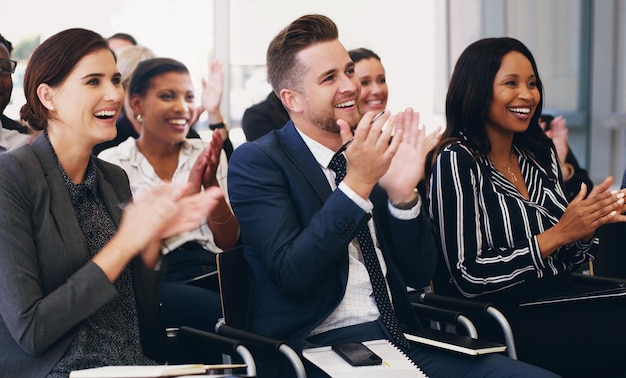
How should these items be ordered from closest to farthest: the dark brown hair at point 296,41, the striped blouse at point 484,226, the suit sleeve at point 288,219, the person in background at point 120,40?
1. the suit sleeve at point 288,219
2. the dark brown hair at point 296,41
3. the striped blouse at point 484,226
4. the person in background at point 120,40

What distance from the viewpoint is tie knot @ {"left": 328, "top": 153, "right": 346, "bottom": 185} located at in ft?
7.77

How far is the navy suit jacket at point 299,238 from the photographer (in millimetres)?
2094

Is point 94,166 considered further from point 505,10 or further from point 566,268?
point 505,10

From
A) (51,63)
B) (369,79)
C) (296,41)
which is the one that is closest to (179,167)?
(369,79)

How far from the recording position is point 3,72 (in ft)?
9.05

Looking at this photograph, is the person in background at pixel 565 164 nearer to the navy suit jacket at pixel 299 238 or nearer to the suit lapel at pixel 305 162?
the navy suit jacket at pixel 299 238

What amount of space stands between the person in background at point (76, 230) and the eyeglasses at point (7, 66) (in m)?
0.81

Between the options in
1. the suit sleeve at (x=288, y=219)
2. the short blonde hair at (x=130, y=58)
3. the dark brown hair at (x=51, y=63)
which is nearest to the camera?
the dark brown hair at (x=51, y=63)

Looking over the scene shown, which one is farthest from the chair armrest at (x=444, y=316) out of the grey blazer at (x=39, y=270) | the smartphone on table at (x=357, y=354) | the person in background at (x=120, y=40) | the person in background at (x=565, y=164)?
the person in background at (x=120, y=40)

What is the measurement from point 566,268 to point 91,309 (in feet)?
5.52

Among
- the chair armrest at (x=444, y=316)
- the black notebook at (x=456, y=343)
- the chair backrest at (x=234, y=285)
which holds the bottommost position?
the chair armrest at (x=444, y=316)

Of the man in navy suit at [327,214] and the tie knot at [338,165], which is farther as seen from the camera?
the tie knot at [338,165]

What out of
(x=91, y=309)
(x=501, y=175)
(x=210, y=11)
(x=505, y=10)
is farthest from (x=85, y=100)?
(x=505, y=10)

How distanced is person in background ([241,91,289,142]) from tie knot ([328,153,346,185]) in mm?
1524
